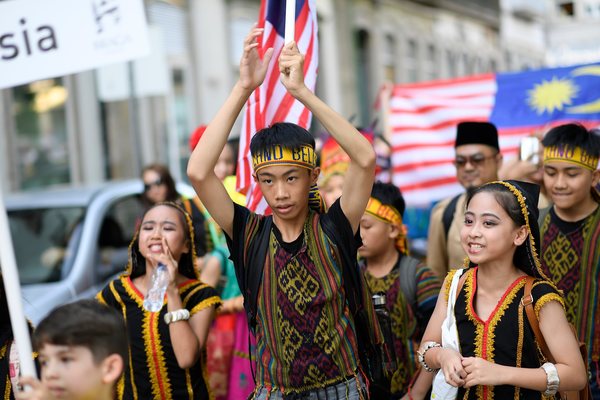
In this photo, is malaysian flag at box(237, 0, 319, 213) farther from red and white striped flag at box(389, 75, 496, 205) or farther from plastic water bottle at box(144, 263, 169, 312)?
red and white striped flag at box(389, 75, 496, 205)

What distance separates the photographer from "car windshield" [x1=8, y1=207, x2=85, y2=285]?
7332mm

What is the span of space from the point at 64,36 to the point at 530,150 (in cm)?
380

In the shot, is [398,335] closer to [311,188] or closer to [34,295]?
[311,188]

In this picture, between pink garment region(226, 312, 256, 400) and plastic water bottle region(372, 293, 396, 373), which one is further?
pink garment region(226, 312, 256, 400)

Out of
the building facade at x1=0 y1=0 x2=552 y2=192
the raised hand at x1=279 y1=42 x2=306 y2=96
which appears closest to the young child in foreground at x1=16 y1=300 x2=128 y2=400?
the raised hand at x1=279 y1=42 x2=306 y2=96

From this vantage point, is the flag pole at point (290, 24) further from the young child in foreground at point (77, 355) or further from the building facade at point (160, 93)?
the building facade at point (160, 93)

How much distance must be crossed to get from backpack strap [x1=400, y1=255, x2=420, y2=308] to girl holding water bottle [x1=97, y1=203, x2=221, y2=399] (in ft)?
3.28

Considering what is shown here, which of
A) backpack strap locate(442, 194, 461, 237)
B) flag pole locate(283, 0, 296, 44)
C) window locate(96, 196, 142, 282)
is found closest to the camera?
flag pole locate(283, 0, 296, 44)

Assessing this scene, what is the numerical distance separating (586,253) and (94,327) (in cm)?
280

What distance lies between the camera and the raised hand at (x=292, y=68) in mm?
3725

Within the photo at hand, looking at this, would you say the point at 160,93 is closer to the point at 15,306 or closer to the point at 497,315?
the point at 497,315

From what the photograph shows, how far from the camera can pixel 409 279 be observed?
5016 millimetres

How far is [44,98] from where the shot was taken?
1538cm

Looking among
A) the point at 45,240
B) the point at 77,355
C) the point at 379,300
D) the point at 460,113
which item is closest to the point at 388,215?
the point at 379,300
